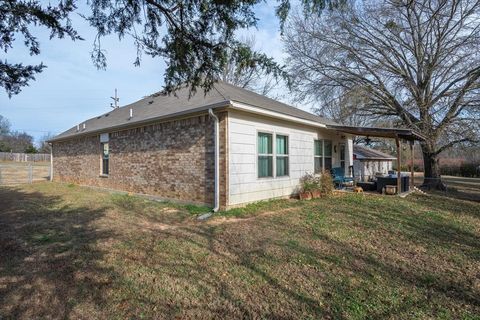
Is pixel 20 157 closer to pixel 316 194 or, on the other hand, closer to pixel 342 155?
pixel 342 155

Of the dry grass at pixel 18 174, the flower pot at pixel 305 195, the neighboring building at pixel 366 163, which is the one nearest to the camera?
the flower pot at pixel 305 195

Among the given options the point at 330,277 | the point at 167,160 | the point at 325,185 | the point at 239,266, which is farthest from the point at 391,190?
the point at 239,266

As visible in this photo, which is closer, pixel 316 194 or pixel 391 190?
pixel 316 194

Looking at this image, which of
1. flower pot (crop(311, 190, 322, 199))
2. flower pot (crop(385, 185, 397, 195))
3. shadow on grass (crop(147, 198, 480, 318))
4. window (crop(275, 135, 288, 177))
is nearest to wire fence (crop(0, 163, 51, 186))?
window (crop(275, 135, 288, 177))

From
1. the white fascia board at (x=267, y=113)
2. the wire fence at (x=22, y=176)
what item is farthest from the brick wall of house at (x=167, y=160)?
the wire fence at (x=22, y=176)

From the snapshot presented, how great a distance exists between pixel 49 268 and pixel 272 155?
22.0 ft

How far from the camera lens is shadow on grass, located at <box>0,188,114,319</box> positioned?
2922 mm

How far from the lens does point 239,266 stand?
12.8ft

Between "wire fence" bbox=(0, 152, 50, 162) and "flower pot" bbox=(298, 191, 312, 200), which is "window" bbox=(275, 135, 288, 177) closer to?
"flower pot" bbox=(298, 191, 312, 200)

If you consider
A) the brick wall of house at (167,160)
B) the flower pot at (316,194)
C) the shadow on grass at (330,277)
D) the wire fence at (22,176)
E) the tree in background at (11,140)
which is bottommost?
the shadow on grass at (330,277)

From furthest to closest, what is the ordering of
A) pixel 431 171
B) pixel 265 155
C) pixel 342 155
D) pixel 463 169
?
1. pixel 463 169
2. pixel 431 171
3. pixel 342 155
4. pixel 265 155

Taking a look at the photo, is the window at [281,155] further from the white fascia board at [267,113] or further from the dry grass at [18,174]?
the dry grass at [18,174]

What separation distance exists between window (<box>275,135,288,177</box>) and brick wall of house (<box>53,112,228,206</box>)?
8.56 feet

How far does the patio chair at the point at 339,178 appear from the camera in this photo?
39.3 feet
